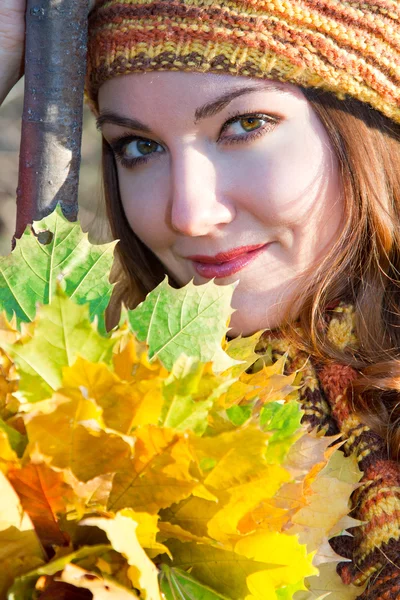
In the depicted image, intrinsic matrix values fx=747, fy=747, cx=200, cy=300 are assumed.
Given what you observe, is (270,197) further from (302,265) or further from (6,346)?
(6,346)

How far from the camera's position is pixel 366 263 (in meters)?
1.78

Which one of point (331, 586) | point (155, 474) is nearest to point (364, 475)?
point (331, 586)

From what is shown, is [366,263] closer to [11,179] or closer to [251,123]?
[251,123]

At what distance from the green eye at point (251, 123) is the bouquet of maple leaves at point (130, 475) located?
0.84 metres

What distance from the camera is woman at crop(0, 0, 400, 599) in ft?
5.14

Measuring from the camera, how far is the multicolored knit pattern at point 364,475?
56.4 inches

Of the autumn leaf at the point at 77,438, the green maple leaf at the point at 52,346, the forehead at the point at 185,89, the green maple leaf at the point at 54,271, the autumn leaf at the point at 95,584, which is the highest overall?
the forehead at the point at 185,89

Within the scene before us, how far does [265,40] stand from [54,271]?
830mm

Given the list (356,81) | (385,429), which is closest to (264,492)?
(385,429)

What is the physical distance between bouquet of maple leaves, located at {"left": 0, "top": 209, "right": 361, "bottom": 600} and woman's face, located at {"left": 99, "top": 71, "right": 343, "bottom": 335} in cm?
76

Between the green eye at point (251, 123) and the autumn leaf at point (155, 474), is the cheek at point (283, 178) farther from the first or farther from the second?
the autumn leaf at point (155, 474)

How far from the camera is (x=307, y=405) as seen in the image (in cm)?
162

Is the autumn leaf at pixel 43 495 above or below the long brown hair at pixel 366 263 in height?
below

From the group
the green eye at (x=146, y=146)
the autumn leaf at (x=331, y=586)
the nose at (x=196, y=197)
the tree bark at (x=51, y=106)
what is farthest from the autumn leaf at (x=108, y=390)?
the green eye at (x=146, y=146)
